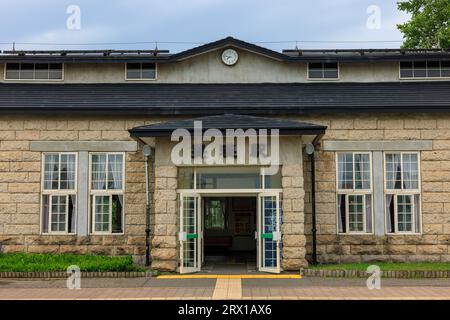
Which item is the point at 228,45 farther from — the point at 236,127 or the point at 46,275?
the point at 46,275

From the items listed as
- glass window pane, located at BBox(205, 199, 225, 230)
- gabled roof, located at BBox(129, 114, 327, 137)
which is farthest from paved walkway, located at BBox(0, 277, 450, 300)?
glass window pane, located at BBox(205, 199, 225, 230)

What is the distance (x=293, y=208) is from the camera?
48.0 feet

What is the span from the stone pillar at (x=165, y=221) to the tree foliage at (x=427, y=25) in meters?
21.2

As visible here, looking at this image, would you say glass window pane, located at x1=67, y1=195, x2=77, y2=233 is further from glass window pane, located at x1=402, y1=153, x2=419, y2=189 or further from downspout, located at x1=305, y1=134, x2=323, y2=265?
glass window pane, located at x1=402, y1=153, x2=419, y2=189

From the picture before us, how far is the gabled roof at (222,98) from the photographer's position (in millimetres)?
16344

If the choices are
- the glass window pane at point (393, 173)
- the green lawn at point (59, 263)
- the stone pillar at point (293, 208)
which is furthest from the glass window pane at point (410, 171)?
the green lawn at point (59, 263)

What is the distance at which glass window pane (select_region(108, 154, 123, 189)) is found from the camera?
16.6 metres

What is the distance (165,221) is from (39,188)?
4.61 meters

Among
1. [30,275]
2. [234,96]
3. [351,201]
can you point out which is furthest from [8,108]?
[351,201]

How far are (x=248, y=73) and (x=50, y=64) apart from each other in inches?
274

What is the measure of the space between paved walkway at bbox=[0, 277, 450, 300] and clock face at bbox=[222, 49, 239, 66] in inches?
318

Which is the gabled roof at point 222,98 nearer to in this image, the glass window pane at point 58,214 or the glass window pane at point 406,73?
the glass window pane at point 406,73

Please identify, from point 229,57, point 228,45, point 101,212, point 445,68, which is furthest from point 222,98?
point 445,68

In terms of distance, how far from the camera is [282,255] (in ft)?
48.0
